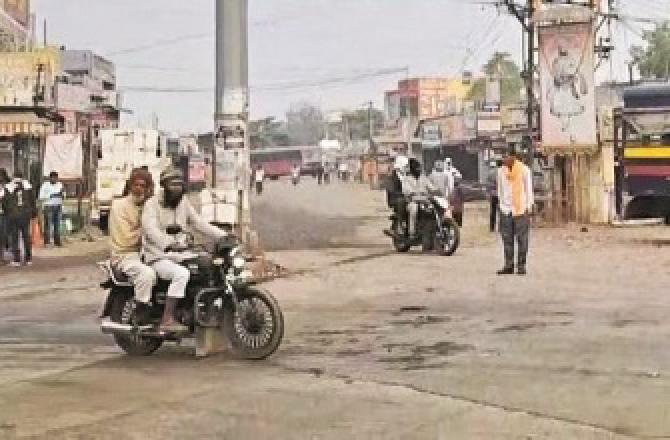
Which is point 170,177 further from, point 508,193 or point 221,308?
point 508,193

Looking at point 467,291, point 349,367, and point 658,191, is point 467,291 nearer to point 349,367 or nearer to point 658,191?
point 349,367

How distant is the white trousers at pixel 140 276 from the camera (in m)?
8.80

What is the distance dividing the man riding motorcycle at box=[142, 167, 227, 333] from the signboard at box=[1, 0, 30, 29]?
24535mm

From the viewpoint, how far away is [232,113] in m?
15.0

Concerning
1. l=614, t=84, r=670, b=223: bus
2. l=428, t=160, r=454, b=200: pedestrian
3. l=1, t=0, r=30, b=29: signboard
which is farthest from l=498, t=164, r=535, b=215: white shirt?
l=1, t=0, r=30, b=29: signboard

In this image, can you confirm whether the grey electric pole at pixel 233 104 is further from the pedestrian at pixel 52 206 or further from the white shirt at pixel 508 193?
the pedestrian at pixel 52 206

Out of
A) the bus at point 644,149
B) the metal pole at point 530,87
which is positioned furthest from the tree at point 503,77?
the bus at point 644,149

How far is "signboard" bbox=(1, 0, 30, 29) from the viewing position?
3203cm

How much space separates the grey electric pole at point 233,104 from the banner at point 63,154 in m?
11.0

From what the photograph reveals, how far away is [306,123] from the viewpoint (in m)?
154

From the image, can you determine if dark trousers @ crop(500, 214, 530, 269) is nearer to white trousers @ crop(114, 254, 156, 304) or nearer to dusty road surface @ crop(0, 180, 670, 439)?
dusty road surface @ crop(0, 180, 670, 439)

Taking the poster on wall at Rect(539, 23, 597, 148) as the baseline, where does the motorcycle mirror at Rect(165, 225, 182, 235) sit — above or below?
below

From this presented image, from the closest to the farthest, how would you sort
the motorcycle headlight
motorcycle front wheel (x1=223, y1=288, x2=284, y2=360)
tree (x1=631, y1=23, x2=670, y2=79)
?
1. motorcycle front wheel (x1=223, y1=288, x2=284, y2=360)
2. the motorcycle headlight
3. tree (x1=631, y1=23, x2=670, y2=79)

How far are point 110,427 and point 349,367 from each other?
226cm
